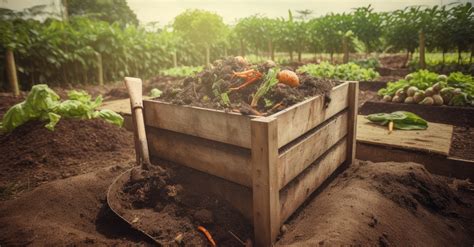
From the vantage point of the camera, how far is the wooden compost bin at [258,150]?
1772 millimetres

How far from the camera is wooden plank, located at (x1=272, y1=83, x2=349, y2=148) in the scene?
1868 mm

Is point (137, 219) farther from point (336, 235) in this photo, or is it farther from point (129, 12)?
point (129, 12)

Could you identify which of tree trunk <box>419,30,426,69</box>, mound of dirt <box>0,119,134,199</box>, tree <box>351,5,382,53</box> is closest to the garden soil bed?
mound of dirt <box>0,119,134,199</box>

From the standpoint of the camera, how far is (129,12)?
28938 millimetres

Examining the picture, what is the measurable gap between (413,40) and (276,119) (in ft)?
37.3

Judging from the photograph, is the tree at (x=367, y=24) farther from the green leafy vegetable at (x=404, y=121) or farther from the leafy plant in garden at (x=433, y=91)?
the green leafy vegetable at (x=404, y=121)

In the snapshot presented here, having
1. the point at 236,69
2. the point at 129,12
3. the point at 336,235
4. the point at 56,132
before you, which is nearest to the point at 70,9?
the point at 129,12

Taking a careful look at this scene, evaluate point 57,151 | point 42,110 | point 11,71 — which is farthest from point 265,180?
point 11,71

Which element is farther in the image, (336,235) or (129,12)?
(129,12)

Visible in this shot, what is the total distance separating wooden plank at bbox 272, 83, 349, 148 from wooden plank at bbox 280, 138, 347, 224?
358 millimetres

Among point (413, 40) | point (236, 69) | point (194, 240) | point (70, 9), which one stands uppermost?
point (70, 9)

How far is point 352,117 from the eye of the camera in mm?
2926

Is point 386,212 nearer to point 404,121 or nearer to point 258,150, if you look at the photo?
point 258,150

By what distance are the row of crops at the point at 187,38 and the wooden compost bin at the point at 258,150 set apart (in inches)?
281
